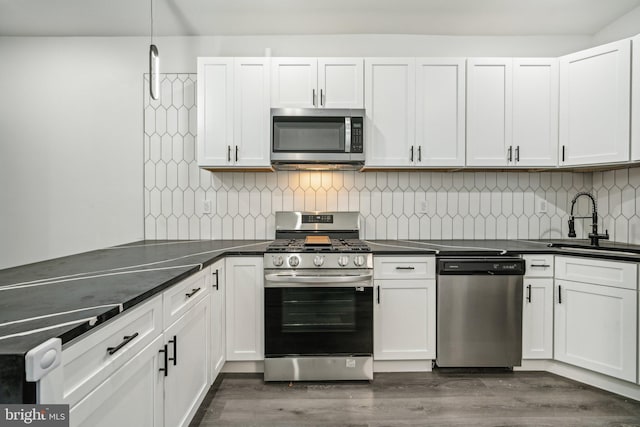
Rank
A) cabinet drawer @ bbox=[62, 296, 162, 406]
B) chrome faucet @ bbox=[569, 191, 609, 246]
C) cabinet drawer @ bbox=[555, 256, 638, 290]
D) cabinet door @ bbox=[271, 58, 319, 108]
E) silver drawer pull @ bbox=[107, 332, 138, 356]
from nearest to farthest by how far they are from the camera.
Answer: cabinet drawer @ bbox=[62, 296, 162, 406]
silver drawer pull @ bbox=[107, 332, 138, 356]
cabinet drawer @ bbox=[555, 256, 638, 290]
chrome faucet @ bbox=[569, 191, 609, 246]
cabinet door @ bbox=[271, 58, 319, 108]

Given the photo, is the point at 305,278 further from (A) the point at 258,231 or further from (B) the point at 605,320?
(B) the point at 605,320

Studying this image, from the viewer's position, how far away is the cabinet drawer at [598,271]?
2.12m

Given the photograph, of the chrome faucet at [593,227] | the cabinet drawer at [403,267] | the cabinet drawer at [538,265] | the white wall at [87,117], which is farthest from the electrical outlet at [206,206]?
the chrome faucet at [593,227]

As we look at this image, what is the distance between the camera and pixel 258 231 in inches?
118

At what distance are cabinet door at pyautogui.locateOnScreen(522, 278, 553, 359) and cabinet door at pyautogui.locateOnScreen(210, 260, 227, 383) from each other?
2.15m

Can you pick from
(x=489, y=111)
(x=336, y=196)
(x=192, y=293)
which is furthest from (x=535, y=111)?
(x=192, y=293)

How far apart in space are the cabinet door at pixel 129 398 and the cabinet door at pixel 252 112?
1617mm

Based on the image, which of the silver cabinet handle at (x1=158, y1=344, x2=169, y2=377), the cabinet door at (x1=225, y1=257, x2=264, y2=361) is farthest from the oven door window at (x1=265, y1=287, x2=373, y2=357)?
the silver cabinet handle at (x1=158, y1=344, x2=169, y2=377)

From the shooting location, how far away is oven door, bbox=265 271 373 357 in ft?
7.58

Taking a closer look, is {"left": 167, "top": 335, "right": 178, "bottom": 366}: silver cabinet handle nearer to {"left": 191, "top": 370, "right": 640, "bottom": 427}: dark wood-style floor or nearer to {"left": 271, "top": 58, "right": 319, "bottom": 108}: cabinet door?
{"left": 191, "top": 370, "right": 640, "bottom": 427}: dark wood-style floor

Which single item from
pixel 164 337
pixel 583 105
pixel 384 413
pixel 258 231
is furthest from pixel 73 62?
pixel 583 105

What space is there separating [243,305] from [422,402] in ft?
4.41

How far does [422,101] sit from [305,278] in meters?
1.66

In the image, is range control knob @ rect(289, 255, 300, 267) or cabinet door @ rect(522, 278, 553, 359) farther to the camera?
cabinet door @ rect(522, 278, 553, 359)
